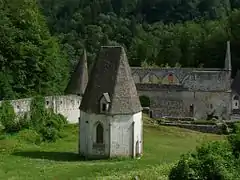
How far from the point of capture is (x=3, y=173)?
3062cm

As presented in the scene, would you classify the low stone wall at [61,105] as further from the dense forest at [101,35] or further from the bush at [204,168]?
the bush at [204,168]

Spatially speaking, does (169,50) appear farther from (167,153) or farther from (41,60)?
(167,153)

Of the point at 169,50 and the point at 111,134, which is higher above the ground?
the point at 169,50

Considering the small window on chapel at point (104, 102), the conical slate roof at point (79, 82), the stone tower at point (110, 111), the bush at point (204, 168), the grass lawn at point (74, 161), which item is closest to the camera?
the bush at point (204, 168)

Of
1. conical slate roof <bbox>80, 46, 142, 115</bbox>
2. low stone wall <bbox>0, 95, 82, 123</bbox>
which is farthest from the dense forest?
conical slate roof <bbox>80, 46, 142, 115</bbox>

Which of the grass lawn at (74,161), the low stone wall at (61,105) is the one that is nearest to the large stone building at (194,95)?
the low stone wall at (61,105)

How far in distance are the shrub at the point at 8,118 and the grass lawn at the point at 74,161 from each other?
2.32 meters

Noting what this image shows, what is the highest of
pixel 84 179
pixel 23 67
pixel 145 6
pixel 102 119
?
pixel 145 6

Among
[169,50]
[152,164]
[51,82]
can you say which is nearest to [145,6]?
[169,50]

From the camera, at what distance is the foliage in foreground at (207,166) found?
85.1ft

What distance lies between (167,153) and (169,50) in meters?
56.5

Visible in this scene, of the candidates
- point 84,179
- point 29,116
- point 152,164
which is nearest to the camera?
point 84,179

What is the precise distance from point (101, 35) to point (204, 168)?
278ft

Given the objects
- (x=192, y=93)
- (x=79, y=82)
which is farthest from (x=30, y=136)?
(x=192, y=93)
